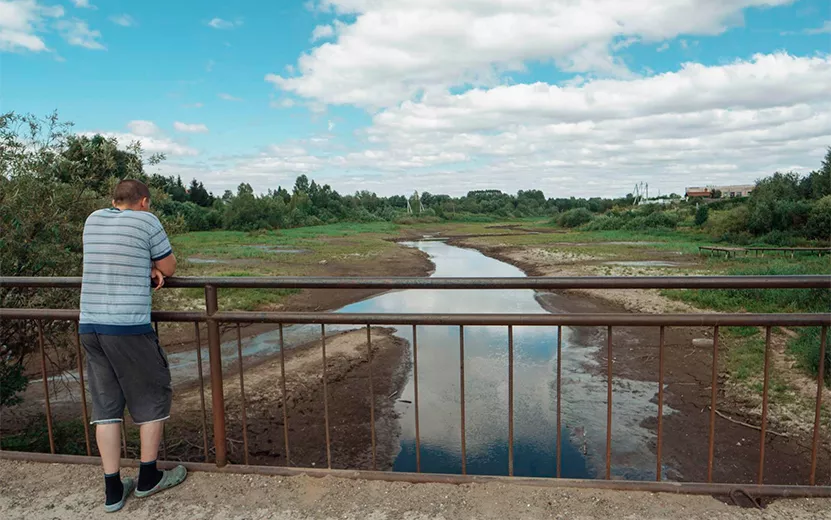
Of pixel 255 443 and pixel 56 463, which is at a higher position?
pixel 56 463

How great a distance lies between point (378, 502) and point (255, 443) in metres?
5.04

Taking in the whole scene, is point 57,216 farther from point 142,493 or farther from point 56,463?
point 142,493

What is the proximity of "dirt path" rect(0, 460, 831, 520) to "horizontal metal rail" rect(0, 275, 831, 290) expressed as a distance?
1.13 meters

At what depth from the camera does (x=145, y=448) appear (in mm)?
3139

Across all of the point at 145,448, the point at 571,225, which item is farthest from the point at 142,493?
the point at 571,225

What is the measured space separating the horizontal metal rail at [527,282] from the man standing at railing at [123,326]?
0.76ft

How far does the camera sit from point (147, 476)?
10.4 feet

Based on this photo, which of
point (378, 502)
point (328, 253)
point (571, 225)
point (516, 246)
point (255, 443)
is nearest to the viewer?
point (378, 502)

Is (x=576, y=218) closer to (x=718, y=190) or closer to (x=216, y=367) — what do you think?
(x=718, y=190)

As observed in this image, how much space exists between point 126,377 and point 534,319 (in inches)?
85.4

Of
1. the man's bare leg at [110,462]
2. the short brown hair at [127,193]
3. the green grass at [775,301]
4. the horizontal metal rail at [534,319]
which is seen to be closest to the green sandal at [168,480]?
the man's bare leg at [110,462]

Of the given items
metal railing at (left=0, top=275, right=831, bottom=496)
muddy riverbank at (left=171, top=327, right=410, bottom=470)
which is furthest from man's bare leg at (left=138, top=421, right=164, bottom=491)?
muddy riverbank at (left=171, top=327, right=410, bottom=470)

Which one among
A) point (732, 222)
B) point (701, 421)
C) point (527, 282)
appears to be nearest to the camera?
point (527, 282)

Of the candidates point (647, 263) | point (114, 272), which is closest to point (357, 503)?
point (114, 272)
